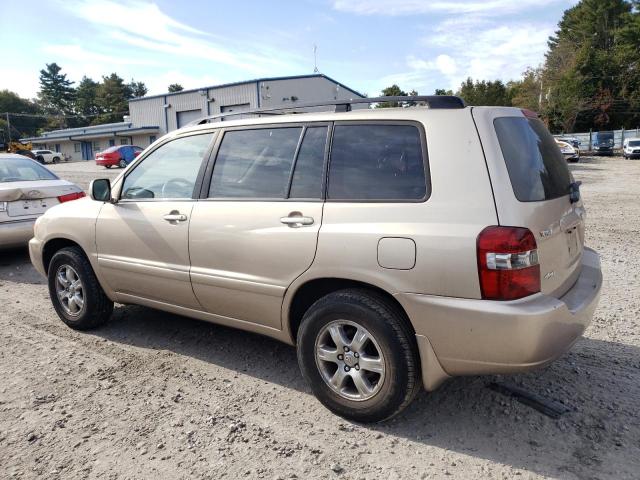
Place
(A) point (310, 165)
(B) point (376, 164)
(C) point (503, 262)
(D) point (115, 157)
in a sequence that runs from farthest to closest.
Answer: (D) point (115, 157), (A) point (310, 165), (B) point (376, 164), (C) point (503, 262)

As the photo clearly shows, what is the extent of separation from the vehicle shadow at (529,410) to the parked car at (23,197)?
3624mm

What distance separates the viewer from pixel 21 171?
7.61m

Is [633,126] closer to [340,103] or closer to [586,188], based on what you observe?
[586,188]

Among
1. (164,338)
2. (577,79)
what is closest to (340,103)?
(164,338)

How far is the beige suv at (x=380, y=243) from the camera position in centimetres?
259

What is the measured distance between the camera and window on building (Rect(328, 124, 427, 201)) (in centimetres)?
287

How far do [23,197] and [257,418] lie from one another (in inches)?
221

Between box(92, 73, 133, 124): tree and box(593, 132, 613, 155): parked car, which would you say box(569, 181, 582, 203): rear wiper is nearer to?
box(593, 132, 613, 155): parked car

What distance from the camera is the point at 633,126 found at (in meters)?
52.7

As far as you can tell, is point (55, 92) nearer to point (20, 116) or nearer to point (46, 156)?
point (20, 116)

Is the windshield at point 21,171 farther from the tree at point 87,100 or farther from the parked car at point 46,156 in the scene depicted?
the tree at point 87,100

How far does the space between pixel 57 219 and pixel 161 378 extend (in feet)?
6.60

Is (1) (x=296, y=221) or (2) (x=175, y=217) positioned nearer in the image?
(1) (x=296, y=221)

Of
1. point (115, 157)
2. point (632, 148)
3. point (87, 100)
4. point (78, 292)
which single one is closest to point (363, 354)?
point (78, 292)
